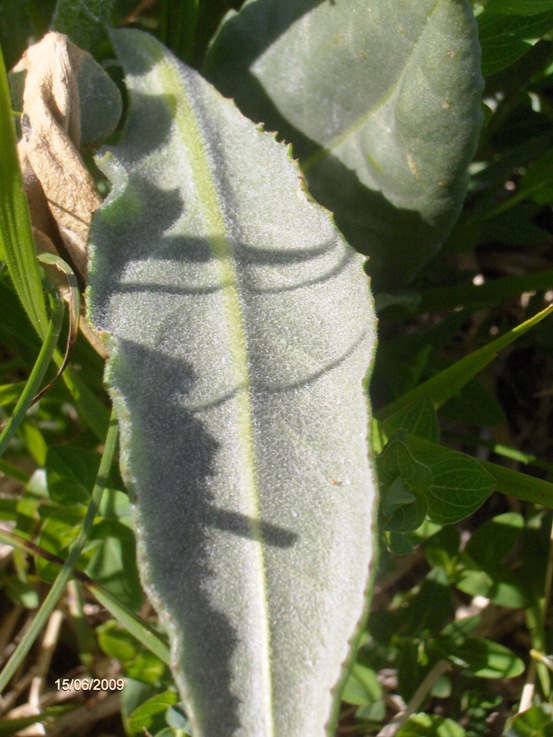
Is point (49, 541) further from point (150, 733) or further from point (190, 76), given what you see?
point (190, 76)

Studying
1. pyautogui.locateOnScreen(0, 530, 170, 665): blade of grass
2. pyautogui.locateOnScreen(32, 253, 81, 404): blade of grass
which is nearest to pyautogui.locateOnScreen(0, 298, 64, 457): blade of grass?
pyautogui.locateOnScreen(32, 253, 81, 404): blade of grass

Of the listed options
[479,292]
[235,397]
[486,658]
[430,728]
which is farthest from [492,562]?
[235,397]

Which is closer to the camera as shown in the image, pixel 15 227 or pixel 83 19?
pixel 15 227

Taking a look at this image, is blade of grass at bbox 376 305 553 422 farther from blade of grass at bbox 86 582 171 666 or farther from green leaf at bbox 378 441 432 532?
blade of grass at bbox 86 582 171 666

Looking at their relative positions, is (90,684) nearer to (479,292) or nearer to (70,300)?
(70,300)

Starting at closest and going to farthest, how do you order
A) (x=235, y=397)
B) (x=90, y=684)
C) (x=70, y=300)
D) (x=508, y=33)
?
(x=235, y=397) < (x=70, y=300) < (x=508, y=33) < (x=90, y=684)

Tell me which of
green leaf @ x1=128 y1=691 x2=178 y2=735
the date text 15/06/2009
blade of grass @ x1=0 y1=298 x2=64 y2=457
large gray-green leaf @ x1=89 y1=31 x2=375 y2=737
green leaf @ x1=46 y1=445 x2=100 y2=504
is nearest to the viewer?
large gray-green leaf @ x1=89 y1=31 x2=375 y2=737

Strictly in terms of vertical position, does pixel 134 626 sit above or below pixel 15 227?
below
